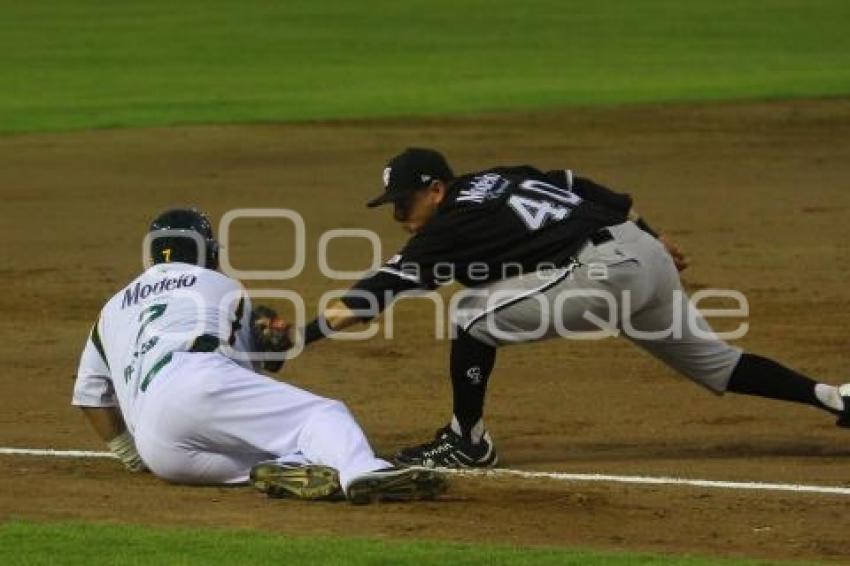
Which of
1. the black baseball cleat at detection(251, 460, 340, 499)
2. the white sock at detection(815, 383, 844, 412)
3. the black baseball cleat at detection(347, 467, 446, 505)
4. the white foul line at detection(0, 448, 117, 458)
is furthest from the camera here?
the white foul line at detection(0, 448, 117, 458)

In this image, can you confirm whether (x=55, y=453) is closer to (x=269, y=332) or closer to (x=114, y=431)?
(x=114, y=431)

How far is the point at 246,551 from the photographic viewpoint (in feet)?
22.5

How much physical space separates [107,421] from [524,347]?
3.89 metres

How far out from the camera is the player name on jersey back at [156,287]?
26.4 feet

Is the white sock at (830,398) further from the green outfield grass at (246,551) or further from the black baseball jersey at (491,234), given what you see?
the green outfield grass at (246,551)

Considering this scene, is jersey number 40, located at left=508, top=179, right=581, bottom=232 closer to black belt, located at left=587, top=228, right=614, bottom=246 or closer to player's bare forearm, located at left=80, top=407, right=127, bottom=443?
black belt, located at left=587, top=228, right=614, bottom=246

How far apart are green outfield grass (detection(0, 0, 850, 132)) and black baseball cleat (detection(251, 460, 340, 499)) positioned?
43.6 feet

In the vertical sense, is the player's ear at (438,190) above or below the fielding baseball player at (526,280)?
above

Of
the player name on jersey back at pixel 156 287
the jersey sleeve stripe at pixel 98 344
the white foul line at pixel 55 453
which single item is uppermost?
the player name on jersey back at pixel 156 287

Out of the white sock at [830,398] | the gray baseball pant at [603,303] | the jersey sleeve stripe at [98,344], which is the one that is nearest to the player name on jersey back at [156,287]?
the jersey sleeve stripe at [98,344]

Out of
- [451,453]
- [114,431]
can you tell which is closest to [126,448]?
[114,431]

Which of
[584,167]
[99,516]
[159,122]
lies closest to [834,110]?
[584,167]

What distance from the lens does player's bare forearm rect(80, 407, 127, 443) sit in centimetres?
830

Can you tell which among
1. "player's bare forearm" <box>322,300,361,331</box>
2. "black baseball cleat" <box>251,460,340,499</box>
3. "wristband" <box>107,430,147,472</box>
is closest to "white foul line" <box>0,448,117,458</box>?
"wristband" <box>107,430,147,472</box>
